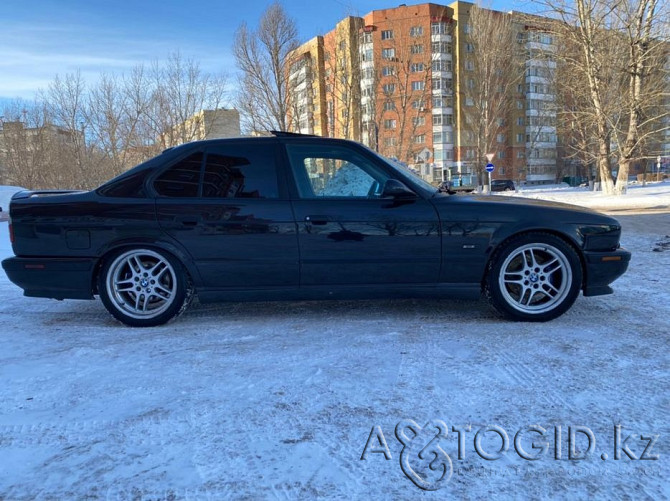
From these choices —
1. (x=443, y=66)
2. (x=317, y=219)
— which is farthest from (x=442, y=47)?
(x=317, y=219)

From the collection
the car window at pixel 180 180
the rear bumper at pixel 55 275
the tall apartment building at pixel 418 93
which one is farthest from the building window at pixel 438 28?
the rear bumper at pixel 55 275

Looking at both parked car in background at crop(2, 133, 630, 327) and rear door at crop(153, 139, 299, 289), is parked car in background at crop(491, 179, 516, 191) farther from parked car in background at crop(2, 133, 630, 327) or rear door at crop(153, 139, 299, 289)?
rear door at crop(153, 139, 299, 289)

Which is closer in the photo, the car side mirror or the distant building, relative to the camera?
the car side mirror

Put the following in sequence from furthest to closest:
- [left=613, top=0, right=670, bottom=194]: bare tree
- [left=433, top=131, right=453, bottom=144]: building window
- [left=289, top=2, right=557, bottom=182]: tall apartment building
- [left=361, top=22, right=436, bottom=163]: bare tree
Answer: [left=433, top=131, right=453, bottom=144]: building window < [left=361, top=22, right=436, bottom=163]: bare tree < [left=289, top=2, right=557, bottom=182]: tall apartment building < [left=613, top=0, right=670, bottom=194]: bare tree

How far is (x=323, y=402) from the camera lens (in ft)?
7.38

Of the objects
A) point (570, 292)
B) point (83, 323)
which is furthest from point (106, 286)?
point (570, 292)

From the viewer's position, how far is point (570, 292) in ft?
11.3

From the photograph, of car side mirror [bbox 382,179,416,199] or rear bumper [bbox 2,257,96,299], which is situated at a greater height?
car side mirror [bbox 382,179,416,199]

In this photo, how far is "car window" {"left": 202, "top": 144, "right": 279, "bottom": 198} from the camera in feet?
11.5

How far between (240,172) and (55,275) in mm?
1714

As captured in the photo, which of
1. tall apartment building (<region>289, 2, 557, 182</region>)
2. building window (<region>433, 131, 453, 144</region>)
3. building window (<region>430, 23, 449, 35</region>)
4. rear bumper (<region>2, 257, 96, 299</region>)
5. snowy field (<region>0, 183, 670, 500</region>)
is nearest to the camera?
snowy field (<region>0, 183, 670, 500</region>)

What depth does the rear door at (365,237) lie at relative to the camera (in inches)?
134

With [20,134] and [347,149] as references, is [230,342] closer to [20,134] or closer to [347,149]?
[347,149]

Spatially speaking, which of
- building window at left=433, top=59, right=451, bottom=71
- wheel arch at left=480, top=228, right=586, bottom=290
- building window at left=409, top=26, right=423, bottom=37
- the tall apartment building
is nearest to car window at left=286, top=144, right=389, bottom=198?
wheel arch at left=480, top=228, right=586, bottom=290
